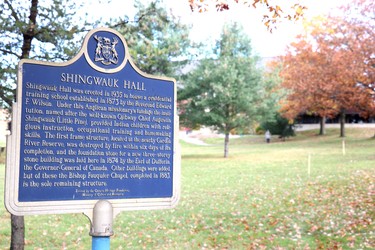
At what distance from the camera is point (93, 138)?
4.82 meters

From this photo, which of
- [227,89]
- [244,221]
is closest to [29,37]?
[244,221]

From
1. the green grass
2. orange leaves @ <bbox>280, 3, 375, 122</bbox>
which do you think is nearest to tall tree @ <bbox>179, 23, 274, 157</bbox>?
orange leaves @ <bbox>280, 3, 375, 122</bbox>

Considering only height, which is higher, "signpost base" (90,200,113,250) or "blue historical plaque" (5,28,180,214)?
"blue historical plaque" (5,28,180,214)

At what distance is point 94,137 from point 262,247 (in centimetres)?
424

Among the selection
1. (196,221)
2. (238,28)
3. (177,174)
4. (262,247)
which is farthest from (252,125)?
(177,174)

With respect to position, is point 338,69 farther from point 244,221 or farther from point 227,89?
point 244,221

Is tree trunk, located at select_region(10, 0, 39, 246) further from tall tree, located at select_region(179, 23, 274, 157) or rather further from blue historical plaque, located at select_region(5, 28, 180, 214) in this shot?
tall tree, located at select_region(179, 23, 274, 157)

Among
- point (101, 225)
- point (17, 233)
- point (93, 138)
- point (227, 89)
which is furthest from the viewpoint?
point (227, 89)

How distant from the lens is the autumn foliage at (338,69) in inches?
1105

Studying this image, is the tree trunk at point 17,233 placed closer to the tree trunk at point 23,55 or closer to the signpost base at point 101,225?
the tree trunk at point 23,55

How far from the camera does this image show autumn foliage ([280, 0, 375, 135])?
28.1 meters

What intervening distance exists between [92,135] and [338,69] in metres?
27.7

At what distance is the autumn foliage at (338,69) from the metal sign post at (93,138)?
24.9 metres

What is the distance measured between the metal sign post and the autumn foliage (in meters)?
24.9
